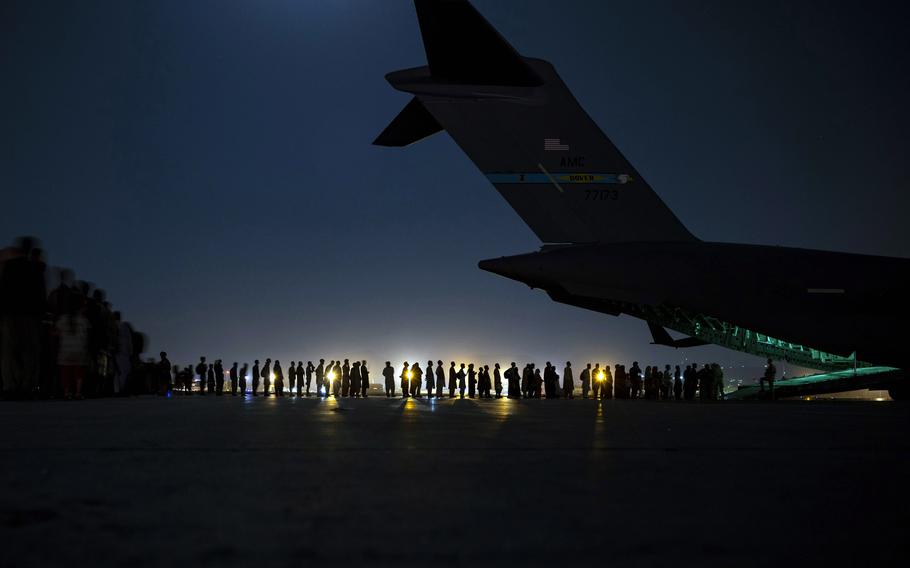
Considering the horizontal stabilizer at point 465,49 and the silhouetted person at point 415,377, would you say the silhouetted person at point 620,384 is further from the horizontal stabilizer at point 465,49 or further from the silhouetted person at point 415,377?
the horizontal stabilizer at point 465,49

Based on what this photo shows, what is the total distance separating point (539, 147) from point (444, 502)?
7.80 m

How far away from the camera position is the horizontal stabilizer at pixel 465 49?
7.68 meters

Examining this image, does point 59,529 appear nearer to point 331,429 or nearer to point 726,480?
point 726,480

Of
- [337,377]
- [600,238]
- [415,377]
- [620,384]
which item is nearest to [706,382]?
[620,384]

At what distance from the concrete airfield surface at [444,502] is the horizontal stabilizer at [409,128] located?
259 inches

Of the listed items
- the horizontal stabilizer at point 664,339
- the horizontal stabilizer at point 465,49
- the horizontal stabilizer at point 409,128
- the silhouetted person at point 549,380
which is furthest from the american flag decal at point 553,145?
the silhouetted person at point 549,380

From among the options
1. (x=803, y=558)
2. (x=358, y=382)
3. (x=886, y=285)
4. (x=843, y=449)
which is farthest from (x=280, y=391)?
(x=803, y=558)

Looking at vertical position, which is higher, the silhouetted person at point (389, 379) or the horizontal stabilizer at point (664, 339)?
the horizontal stabilizer at point (664, 339)

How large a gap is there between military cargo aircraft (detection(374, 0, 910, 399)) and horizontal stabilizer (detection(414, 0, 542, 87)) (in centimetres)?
2

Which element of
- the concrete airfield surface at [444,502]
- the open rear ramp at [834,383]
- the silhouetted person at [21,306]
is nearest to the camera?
the concrete airfield surface at [444,502]

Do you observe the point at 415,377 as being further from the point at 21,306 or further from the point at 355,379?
the point at 21,306

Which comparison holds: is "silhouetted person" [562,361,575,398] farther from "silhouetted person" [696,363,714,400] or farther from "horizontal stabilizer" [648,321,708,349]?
"horizontal stabilizer" [648,321,708,349]

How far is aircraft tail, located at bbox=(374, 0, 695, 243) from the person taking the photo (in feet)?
28.9

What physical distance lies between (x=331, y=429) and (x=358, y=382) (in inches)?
739
